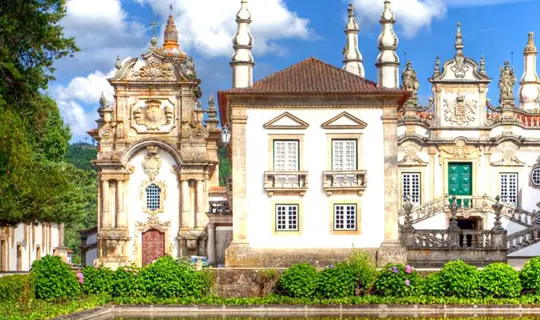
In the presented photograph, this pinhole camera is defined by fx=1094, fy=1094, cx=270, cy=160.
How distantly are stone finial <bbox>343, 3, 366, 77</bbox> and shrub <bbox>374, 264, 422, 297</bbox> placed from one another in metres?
19.1

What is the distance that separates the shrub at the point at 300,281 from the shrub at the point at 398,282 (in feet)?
6.47

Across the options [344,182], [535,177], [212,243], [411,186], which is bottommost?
[212,243]

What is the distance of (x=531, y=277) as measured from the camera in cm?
3334

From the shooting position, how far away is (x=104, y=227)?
52.0 m

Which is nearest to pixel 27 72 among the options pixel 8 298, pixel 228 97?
→ pixel 8 298

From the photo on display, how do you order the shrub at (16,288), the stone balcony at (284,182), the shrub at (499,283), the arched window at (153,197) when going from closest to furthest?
the shrub at (16,288) < the shrub at (499,283) < the stone balcony at (284,182) < the arched window at (153,197)

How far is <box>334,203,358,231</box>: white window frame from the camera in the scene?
40312mm

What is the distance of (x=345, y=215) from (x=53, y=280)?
504 inches

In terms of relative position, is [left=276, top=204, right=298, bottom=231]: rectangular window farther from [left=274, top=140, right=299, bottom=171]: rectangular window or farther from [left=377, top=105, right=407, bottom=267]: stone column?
[left=377, top=105, right=407, bottom=267]: stone column

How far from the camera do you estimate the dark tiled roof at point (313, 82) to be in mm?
40250

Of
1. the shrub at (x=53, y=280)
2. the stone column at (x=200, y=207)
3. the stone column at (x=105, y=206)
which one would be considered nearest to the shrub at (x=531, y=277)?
the shrub at (x=53, y=280)

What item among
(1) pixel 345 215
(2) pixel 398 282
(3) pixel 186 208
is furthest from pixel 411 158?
(2) pixel 398 282

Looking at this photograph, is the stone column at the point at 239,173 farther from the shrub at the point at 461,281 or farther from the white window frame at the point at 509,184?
the white window frame at the point at 509,184

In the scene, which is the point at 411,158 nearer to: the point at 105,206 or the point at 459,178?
the point at 459,178
